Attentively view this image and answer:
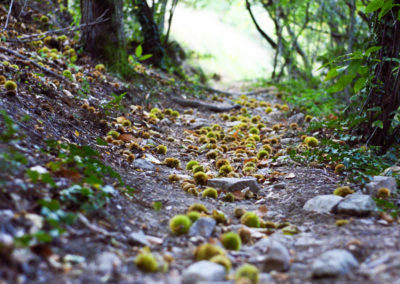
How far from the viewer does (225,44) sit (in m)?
23.0

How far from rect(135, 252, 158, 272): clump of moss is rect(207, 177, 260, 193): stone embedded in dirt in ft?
4.71

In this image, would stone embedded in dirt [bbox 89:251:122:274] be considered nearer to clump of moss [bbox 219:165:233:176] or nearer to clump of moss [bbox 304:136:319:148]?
clump of moss [bbox 219:165:233:176]

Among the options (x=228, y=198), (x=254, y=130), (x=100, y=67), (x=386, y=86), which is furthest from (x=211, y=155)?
(x=100, y=67)

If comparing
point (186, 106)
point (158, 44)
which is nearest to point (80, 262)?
point (186, 106)

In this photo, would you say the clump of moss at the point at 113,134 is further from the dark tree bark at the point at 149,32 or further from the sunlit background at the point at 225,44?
the sunlit background at the point at 225,44

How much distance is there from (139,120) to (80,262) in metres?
3.46

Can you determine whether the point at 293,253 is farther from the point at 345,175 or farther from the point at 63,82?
the point at 63,82

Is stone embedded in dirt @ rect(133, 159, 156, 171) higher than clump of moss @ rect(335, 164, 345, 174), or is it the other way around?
clump of moss @ rect(335, 164, 345, 174)

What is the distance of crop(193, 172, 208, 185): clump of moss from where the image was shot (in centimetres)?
315

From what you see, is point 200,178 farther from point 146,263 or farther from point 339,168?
point 146,263

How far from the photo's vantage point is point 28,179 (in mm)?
1917

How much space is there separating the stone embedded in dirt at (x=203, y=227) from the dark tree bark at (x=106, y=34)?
451 cm

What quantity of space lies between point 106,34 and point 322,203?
4.91m

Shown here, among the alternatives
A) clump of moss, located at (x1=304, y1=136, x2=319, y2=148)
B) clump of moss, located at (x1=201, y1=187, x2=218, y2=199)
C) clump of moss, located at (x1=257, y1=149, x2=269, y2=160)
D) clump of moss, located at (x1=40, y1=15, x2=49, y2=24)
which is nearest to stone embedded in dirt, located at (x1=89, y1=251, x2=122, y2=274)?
clump of moss, located at (x1=201, y1=187, x2=218, y2=199)
